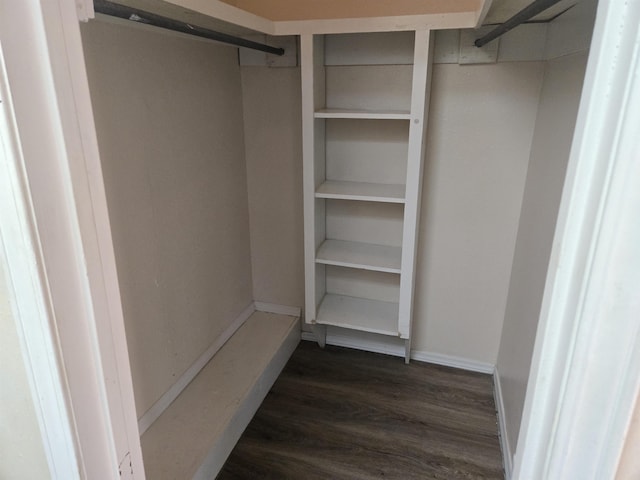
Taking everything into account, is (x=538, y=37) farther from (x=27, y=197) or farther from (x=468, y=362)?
(x=27, y=197)

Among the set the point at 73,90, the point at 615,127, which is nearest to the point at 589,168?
the point at 615,127

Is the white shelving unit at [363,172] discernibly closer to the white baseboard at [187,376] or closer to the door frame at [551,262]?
the white baseboard at [187,376]

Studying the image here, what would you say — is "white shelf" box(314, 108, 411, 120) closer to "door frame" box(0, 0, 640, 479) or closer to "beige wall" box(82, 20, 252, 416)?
Result: "beige wall" box(82, 20, 252, 416)

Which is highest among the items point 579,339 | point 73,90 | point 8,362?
point 73,90

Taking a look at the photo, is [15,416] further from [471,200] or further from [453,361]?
[453,361]

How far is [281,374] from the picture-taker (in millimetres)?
2346

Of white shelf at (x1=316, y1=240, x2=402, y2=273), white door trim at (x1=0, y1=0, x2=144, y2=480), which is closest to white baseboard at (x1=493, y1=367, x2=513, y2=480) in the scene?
white shelf at (x1=316, y1=240, x2=402, y2=273)

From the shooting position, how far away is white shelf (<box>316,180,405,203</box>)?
2016mm

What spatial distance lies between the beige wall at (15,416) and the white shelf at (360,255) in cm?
154

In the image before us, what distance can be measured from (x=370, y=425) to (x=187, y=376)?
0.90 m

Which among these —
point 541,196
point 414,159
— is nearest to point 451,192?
point 414,159

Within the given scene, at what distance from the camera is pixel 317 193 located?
208 cm

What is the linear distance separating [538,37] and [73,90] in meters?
1.85

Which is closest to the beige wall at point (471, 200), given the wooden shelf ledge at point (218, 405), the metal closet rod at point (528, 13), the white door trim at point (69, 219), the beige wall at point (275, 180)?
the metal closet rod at point (528, 13)
